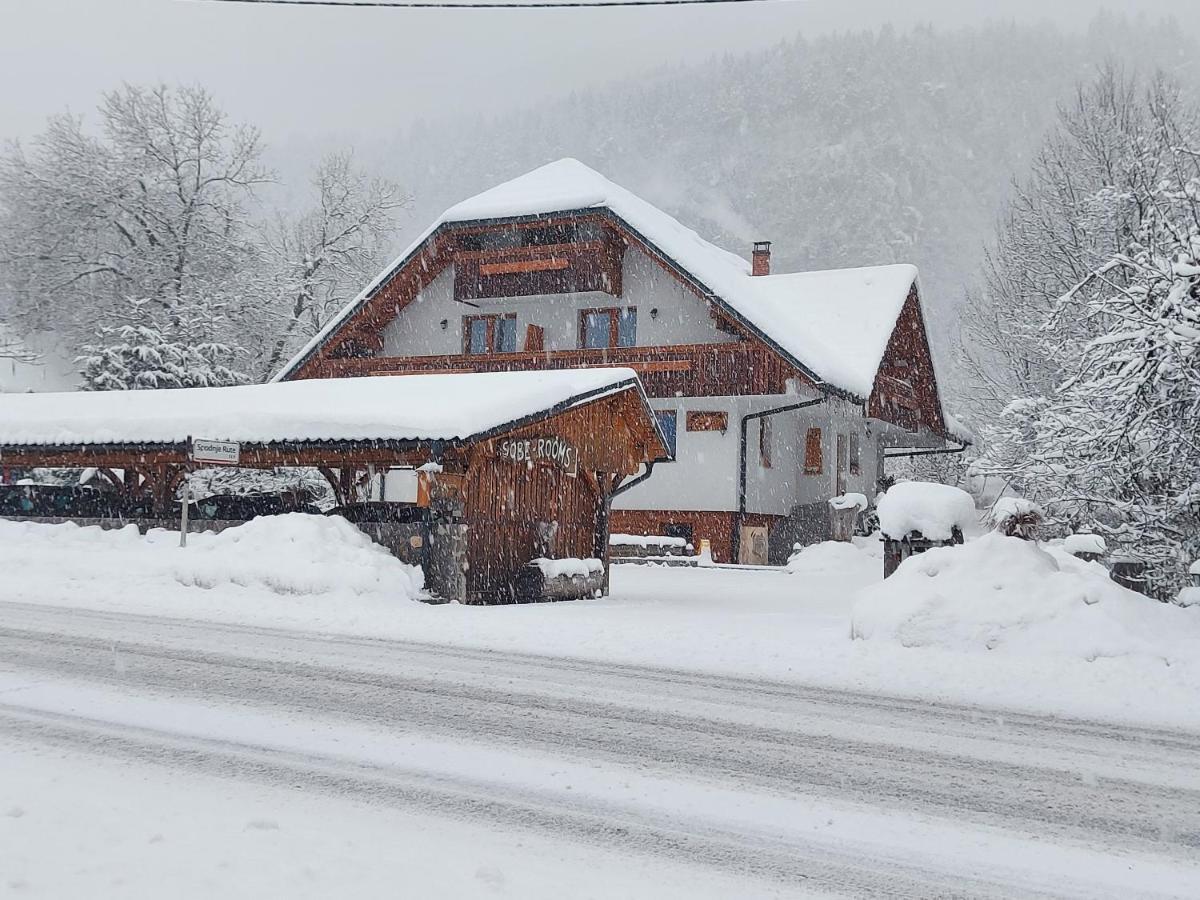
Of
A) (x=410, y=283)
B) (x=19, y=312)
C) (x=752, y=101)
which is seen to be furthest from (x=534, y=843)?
(x=752, y=101)

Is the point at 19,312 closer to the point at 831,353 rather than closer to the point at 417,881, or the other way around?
the point at 831,353

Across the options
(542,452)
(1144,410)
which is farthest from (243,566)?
(1144,410)

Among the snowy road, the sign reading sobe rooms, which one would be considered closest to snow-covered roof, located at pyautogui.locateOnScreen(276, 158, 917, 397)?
the sign reading sobe rooms

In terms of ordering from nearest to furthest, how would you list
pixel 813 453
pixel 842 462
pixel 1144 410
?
pixel 1144 410 < pixel 813 453 < pixel 842 462

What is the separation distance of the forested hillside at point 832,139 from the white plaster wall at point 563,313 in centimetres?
9740

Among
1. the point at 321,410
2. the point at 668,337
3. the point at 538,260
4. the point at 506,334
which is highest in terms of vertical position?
the point at 538,260

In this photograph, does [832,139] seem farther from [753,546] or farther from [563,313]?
[753,546]

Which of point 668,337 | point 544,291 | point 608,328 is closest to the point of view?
point 668,337

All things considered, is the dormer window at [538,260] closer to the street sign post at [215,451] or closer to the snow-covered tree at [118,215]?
the snow-covered tree at [118,215]

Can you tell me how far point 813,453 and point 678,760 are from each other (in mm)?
23521

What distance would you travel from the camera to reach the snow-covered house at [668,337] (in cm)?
2506

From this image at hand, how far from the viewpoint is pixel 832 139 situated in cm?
15438

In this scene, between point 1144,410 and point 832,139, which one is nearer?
point 1144,410

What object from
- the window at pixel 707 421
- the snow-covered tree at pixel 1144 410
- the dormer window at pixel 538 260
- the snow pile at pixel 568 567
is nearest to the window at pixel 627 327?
the dormer window at pixel 538 260
